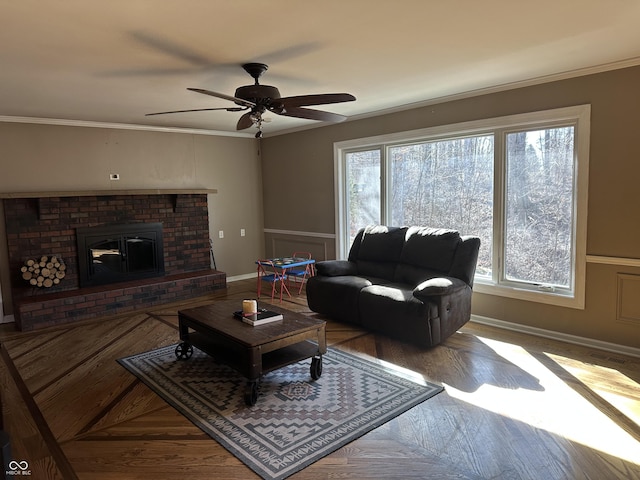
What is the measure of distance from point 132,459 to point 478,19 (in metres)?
3.20

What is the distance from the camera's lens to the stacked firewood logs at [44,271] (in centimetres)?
503

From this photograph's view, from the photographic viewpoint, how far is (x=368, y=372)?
3.38m

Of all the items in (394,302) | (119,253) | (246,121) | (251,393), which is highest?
(246,121)

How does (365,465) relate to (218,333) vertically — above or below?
below

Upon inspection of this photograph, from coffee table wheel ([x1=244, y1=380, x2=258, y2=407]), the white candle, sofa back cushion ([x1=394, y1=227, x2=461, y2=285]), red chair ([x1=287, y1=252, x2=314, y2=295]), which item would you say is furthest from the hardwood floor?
red chair ([x1=287, y1=252, x2=314, y2=295])

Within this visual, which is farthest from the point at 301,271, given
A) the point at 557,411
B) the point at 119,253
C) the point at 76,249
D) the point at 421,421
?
the point at 557,411

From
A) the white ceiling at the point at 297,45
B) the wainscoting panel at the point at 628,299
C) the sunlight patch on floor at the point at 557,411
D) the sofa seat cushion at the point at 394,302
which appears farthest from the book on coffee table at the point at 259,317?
the wainscoting panel at the point at 628,299

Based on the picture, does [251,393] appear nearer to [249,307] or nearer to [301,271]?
[249,307]

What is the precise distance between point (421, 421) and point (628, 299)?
2281 millimetres

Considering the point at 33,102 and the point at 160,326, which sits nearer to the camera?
the point at 33,102

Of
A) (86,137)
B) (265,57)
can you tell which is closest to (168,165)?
(86,137)

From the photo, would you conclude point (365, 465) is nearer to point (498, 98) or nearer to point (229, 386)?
point (229, 386)

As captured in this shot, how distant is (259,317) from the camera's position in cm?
331

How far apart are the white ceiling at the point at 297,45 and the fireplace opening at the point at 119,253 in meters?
1.77
